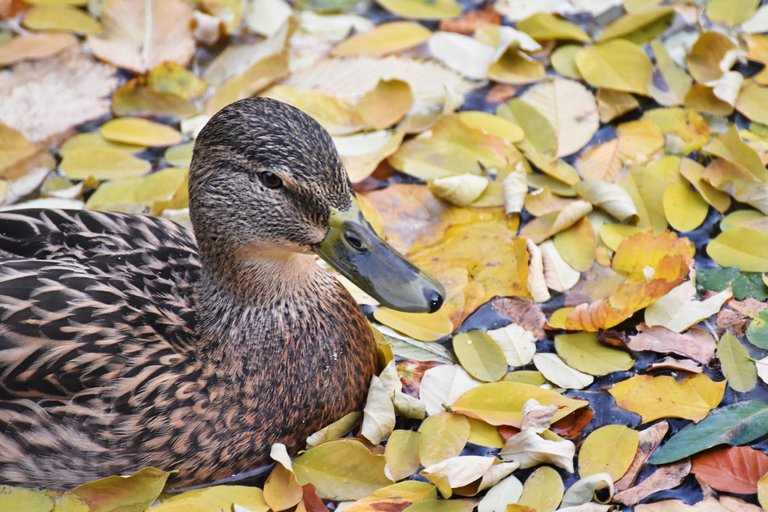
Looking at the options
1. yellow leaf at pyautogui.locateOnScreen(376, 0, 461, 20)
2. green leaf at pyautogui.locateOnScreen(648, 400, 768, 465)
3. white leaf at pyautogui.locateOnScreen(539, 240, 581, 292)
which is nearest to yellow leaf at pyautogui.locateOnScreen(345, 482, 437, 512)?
green leaf at pyautogui.locateOnScreen(648, 400, 768, 465)

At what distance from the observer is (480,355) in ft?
14.6

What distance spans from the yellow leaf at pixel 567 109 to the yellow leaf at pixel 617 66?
0.10 metres

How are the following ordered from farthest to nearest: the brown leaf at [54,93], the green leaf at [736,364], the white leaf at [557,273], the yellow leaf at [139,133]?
the brown leaf at [54,93]
the yellow leaf at [139,133]
the white leaf at [557,273]
the green leaf at [736,364]

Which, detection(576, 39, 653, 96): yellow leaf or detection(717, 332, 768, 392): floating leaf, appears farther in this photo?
detection(576, 39, 653, 96): yellow leaf

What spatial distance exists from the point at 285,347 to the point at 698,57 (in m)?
2.90

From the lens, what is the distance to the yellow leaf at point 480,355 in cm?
439

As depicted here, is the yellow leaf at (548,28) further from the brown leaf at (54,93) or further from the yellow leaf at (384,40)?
the brown leaf at (54,93)

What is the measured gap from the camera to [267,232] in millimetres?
3877

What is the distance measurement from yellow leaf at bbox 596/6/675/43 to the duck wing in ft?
9.34

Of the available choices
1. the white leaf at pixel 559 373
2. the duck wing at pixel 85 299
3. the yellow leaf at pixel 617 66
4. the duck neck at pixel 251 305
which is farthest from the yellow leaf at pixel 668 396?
the yellow leaf at pixel 617 66

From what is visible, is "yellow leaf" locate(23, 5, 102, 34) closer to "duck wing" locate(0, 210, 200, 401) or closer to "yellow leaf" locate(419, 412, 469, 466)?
"duck wing" locate(0, 210, 200, 401)

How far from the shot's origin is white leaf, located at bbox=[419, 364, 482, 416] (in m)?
4.31

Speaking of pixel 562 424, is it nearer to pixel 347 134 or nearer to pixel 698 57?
pixel 347 134

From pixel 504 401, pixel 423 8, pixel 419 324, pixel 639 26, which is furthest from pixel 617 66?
pixel 504 401
